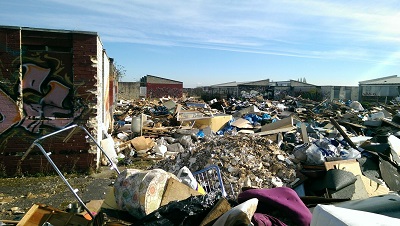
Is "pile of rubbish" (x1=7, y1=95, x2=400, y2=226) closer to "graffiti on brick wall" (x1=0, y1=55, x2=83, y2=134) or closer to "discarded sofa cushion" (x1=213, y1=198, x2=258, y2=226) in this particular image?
"discarded sofa cushion" (x1=213, y1=198, x2=258, y2=226)

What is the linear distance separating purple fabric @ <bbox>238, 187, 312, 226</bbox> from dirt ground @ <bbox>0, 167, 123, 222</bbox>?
3091 mm

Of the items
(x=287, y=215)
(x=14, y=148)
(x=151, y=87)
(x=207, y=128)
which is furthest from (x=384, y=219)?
(x=151, y=87)

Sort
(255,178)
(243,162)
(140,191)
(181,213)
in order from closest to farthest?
1. (181,213)
2. (140,191)
3. (255,178)
4. (243,162)

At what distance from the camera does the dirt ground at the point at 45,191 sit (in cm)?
554

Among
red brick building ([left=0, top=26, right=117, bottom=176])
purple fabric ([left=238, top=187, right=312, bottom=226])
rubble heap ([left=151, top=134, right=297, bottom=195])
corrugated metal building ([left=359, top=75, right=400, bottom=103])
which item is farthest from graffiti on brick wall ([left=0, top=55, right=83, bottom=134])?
corrugated metal building ([left=359, top=75, right=400, bottom=103])

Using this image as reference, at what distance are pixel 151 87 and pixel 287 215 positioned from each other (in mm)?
36917

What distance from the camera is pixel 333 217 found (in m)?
2.10

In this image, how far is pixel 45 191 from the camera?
20.8ft

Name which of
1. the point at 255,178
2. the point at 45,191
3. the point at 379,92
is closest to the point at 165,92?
the point at 379,92

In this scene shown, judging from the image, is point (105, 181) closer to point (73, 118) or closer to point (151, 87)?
point (73, 118)

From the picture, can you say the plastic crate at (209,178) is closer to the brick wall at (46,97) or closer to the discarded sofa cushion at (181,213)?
the discarded sofa cushion at (181,213)

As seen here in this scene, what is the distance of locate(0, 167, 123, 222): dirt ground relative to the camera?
18.2ft

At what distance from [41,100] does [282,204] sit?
6.02 m

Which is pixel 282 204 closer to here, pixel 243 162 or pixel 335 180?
pixel 335 180
